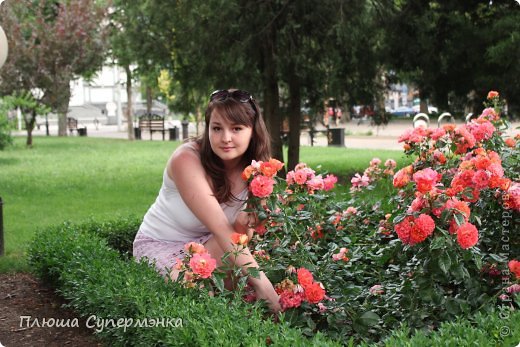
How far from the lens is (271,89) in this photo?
11094 millimetres

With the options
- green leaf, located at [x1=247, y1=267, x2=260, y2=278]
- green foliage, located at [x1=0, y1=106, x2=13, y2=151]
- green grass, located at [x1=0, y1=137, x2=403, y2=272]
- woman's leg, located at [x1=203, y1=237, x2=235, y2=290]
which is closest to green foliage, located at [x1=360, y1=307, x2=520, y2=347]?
green leaf, located at [x1=247, y1=267, x2=260, y2=278]

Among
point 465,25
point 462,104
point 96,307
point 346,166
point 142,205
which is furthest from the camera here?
point 346,166

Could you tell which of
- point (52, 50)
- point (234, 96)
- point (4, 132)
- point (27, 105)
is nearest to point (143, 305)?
point (234, 96)

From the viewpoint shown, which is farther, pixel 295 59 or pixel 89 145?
pixel 89 145

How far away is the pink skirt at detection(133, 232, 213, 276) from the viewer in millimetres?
3959

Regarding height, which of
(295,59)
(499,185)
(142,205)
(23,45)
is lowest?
(142,205)

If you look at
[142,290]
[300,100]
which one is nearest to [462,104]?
[300,100]

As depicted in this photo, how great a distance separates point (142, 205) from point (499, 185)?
622 centimetres

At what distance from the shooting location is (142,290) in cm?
335

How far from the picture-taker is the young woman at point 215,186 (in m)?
3.49

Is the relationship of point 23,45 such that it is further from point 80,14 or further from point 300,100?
point 300,100

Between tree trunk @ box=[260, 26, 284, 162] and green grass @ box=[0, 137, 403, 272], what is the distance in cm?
141

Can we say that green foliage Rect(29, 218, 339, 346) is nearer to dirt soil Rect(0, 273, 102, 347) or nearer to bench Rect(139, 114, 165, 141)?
dirt soil Rect(0, 273, 102, 347)

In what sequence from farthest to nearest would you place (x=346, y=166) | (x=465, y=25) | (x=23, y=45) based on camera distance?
(x=23, y=45)
(x=346, y=166)
(x=465, y=25)
